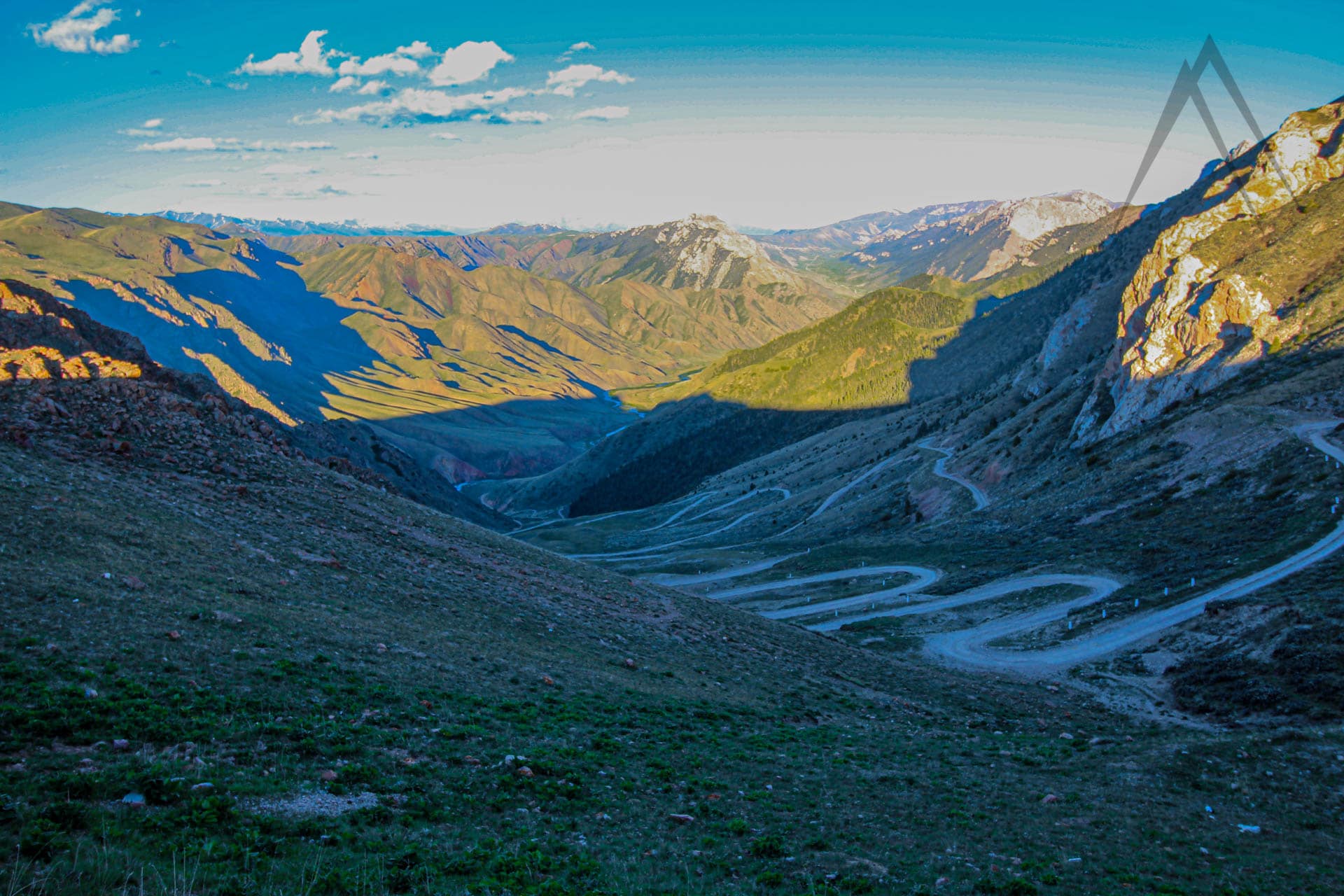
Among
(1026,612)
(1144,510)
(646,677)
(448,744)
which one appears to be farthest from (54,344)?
(1144,510)

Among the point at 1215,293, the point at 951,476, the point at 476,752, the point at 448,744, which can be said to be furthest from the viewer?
the point at 951,476

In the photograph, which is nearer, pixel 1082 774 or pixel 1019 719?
pixel 1082 774

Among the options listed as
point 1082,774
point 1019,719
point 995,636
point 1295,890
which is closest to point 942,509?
point 995,636

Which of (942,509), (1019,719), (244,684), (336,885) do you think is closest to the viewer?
(336,885)

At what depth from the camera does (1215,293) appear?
71.1m

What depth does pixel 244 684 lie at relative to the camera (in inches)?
704

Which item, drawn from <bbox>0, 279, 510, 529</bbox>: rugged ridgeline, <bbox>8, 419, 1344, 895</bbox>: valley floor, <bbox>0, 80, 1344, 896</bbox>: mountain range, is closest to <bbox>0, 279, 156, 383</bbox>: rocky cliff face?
<bbox>0, 279, 510, 529</bbox>: rugged ridgeline

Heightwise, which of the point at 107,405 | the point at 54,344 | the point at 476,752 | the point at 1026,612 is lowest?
the point at 1026,612

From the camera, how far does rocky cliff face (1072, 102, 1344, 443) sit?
68750mm

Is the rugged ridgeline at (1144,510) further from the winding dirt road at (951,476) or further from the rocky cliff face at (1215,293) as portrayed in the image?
the winding dirt road at (951,476)

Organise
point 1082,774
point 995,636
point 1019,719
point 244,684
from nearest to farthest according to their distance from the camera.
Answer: point 244,684 < point 1082,774 < point 1019,719 < point 995,636

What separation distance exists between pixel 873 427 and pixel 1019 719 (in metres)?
129

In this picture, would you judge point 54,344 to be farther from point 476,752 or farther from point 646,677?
point 476,752

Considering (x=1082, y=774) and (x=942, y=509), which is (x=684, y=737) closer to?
(x=1082, y=774)
